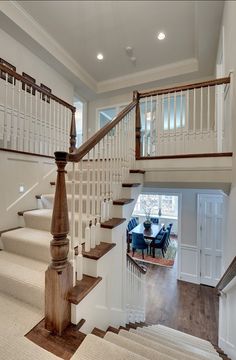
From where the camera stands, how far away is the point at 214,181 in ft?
8.36

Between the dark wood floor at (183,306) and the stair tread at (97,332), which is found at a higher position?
the stair tread at (97,332)

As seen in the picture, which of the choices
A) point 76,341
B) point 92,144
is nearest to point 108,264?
point 76,341

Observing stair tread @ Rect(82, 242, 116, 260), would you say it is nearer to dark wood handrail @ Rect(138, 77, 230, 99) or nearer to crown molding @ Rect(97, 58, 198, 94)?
dark wood handrail @ Rect(138, 77, 230, 99)

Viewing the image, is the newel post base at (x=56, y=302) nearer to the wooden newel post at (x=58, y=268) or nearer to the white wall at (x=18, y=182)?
the wooden newel post at (x=58, y=268)

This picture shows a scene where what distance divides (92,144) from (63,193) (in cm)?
52

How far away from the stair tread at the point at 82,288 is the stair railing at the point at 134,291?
3.28 ft

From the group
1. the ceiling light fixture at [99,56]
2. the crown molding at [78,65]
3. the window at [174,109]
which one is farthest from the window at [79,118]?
the window at [174,109]

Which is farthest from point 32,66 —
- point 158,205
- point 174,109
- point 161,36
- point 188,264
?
point 158,205

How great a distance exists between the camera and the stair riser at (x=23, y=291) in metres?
1.47

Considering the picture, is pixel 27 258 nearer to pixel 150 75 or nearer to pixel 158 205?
pixel 150 75

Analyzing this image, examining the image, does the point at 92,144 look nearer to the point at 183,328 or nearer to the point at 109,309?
the point at 109,309

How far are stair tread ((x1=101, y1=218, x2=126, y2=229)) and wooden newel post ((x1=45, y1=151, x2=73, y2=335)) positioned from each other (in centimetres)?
58

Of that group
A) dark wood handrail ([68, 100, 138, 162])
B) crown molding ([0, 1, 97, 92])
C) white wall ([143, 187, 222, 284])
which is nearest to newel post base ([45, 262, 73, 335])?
dark wood handrail ([68, 100, 138, 162])

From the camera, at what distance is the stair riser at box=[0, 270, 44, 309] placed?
4.82 ft
